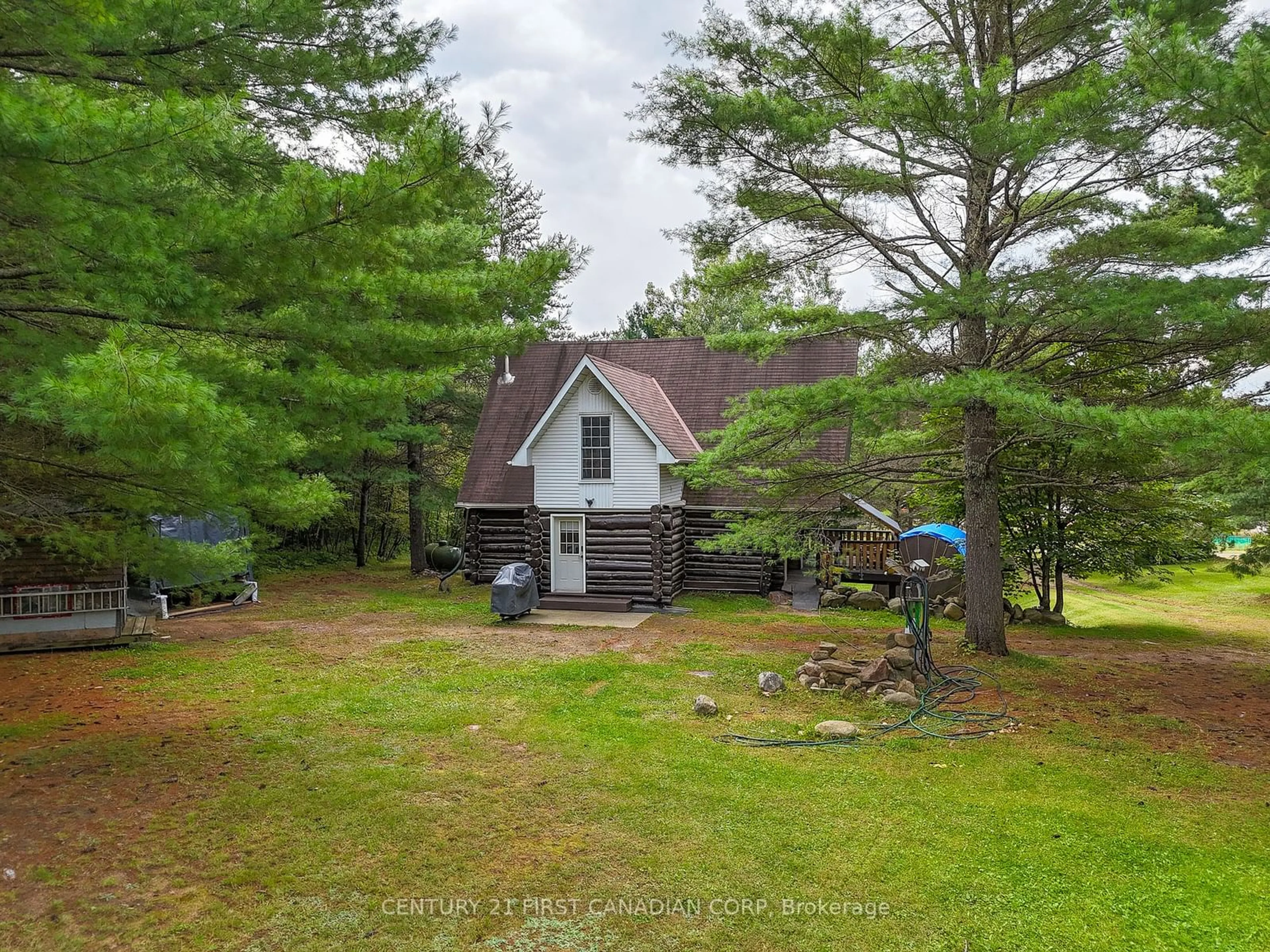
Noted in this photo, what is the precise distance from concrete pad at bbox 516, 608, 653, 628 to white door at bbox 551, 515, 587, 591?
1.20m

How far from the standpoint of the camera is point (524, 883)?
4.95m

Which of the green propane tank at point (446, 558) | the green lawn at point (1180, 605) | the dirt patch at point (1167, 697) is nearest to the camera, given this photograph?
the dirt patch at point (1167, 697)

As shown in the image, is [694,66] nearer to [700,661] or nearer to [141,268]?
[141,268]

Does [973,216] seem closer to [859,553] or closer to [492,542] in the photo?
[859,553]

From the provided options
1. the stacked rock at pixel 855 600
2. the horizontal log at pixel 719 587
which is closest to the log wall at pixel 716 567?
the horizontal log at pixel 719 587

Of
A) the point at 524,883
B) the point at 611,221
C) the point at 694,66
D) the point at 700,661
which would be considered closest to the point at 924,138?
the point at 694,66

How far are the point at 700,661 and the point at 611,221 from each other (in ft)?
70.7

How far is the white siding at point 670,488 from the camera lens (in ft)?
57.1

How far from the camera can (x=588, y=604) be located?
1705cm

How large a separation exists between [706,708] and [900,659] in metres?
2.84

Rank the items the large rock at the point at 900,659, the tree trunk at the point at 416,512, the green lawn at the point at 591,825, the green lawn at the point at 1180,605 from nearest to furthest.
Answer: the green lawn at the point at 591,825
the large rock at the point at 900,659
the green lawn at the point at 1180,605
the tree trunk at the point at 416,512

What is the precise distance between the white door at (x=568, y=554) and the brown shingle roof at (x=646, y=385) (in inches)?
59.5

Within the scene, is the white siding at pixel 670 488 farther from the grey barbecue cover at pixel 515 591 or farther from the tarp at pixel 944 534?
the tarp at pixel 944 534

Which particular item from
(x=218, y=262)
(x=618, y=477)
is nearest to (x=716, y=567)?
(x=618, y=477)
